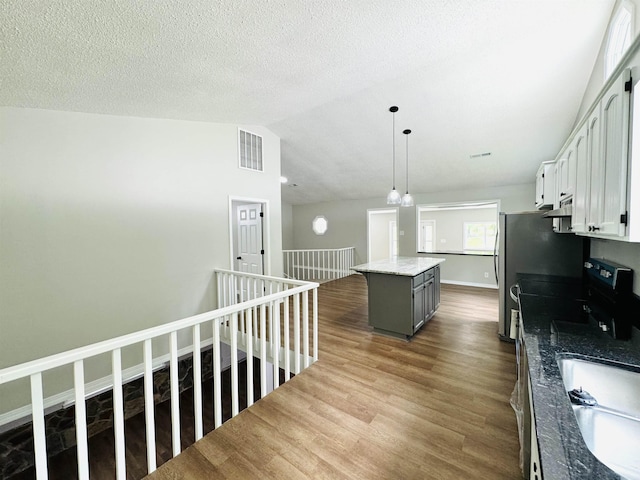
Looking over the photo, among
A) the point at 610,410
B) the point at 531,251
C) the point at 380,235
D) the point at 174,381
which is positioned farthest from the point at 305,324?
the point at 380,235

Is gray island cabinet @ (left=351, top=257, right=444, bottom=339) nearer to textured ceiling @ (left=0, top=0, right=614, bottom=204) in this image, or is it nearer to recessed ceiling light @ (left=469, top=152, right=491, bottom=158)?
textured ceiling @ (left=0, top=0, right=614, bottom=204)

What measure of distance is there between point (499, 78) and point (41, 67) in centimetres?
409

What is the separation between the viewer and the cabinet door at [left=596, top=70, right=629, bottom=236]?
1086 millimetres

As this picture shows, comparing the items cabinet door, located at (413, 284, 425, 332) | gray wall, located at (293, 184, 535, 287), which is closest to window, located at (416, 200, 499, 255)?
gray wall, located at (293, 184, 535, 287)

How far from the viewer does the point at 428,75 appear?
9.49 ft

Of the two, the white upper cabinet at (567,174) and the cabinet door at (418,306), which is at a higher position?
the white upper cabinet at (567,174)

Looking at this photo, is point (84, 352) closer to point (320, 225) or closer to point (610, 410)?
point (610, 410)

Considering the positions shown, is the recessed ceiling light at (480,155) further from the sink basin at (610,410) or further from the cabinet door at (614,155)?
the sink basin at (610,410)

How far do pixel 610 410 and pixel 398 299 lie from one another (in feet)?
7.62

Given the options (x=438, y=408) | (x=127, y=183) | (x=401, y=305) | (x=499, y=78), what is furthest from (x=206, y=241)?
(x=499, y=78)

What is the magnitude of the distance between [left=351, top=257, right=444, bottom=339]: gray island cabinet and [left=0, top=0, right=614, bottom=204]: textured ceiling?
2.17 m

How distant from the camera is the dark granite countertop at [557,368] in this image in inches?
25.6

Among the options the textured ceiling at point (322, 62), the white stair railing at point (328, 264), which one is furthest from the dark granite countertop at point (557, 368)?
the white stair railing at point (328, 264)

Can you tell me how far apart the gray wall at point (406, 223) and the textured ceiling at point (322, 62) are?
4.95 ft
